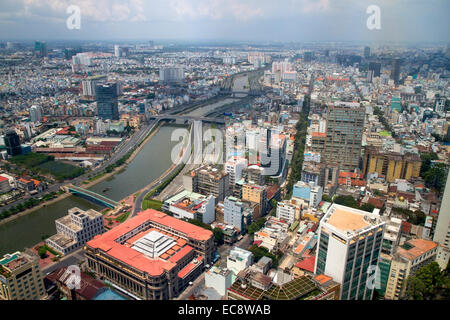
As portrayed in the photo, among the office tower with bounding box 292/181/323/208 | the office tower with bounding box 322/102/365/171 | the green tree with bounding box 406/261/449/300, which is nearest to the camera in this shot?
the green tree with bounding box 406/261/449/300

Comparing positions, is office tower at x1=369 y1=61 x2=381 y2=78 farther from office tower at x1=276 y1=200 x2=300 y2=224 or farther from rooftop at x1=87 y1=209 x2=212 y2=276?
rooftop at x1=87 y1=209 x2=212 y2=276

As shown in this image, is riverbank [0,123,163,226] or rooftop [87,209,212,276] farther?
riverbank [0,123,163,226]

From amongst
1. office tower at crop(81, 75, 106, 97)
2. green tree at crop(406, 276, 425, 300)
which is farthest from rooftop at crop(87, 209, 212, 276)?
office tower at crop(81, 75, 106, 97)

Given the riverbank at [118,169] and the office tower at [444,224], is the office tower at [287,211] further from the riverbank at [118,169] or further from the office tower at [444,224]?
the riverbank at [118,169]

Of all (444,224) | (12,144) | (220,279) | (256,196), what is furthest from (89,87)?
(444,224)

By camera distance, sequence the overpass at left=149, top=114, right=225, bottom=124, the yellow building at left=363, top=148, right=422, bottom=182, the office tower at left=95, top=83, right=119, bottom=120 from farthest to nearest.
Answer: the overpass at left=149, top=114, right=225, bottom=124 < the office tower at left=95, top=83, right=119, bottom=120 < the yellow building at left=363, top=148, right=422, bottom=182

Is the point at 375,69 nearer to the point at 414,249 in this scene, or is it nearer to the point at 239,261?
the point at 414,249

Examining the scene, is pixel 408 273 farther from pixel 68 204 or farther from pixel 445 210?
pixel 68 204
